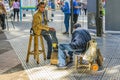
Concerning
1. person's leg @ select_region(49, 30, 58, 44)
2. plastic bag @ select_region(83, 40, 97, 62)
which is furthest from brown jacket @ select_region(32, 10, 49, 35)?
plastic bag @ select_region(83, 40, 97, 62)

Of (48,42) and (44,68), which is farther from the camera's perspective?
(48,42)

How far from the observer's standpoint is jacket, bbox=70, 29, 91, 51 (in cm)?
1016

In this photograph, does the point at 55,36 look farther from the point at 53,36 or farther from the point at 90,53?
the point at 90,53

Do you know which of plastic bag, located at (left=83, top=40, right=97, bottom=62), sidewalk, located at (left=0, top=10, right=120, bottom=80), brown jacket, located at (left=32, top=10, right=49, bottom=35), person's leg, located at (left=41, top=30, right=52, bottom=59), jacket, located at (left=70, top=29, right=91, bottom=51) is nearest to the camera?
sidewalk, located at (left=0, top=10, right=120, bottom=80)

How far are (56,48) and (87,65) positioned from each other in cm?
124

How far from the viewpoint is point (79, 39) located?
10188 mm

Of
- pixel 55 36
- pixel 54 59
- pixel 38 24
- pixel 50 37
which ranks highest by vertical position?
pixel 38 24

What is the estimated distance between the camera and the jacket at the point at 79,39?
400 inches

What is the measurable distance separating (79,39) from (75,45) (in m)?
0.20

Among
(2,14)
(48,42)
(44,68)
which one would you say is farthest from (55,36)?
(2,14)

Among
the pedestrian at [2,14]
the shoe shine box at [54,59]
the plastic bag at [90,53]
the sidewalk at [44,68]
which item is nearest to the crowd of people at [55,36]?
the shoe shine box at [54,59]

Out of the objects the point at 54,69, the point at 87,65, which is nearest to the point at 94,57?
the point at 87,65

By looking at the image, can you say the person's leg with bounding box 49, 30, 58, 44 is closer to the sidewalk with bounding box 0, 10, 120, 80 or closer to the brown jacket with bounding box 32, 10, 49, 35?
the brown jacket with bounding box 32, 10, 49, 35

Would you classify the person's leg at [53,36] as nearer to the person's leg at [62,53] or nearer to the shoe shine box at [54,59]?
the shoe shine box at [54,59]
